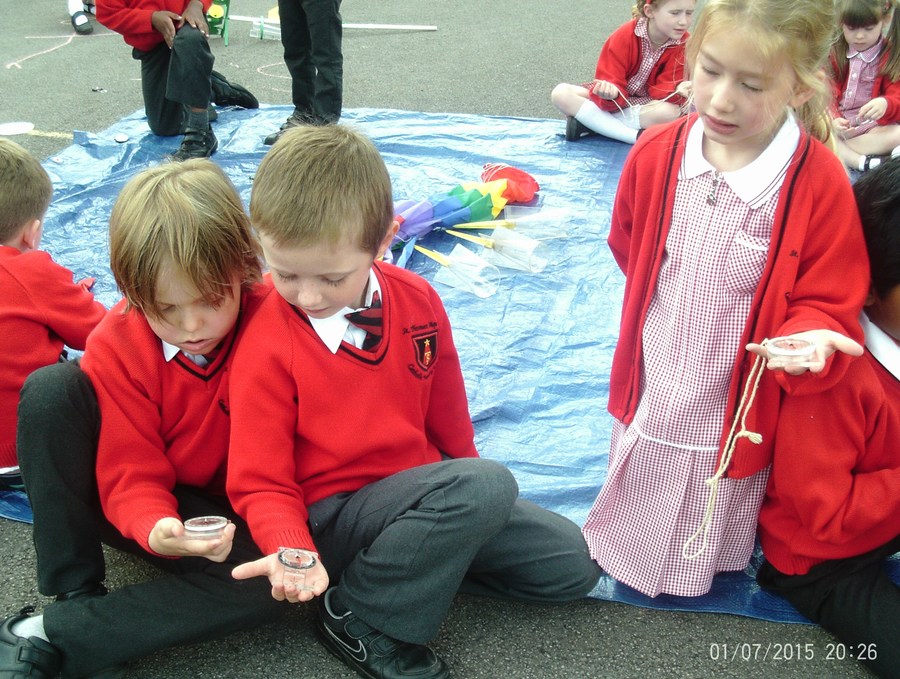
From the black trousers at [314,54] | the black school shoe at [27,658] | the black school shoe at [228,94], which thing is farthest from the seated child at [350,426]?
the black school shoe at [228,94]

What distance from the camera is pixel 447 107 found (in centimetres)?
425

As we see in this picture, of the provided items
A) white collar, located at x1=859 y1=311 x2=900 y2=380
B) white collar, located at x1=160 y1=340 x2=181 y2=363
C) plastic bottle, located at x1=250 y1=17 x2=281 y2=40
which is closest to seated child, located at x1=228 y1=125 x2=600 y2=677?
white collar, located at x1=160 y1=340 x2=181 y2=363

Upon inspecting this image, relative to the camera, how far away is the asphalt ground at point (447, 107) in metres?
1.51

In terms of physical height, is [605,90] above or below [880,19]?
below

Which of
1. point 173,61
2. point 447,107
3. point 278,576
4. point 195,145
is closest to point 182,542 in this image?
point 278,576

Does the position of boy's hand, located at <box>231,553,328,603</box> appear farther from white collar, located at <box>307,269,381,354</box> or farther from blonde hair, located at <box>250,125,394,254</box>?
blonde hair, located at <box>250,125,394,254</box>

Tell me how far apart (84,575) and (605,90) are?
2.82 metres

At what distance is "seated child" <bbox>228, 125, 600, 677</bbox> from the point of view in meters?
1.35

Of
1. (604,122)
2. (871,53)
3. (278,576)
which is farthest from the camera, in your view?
(604,122)

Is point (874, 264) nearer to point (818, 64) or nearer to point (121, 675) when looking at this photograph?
point (818, 64)

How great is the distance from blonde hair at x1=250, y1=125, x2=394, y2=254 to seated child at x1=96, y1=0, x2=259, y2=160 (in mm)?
2122

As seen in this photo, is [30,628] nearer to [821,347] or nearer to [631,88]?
[821,347]

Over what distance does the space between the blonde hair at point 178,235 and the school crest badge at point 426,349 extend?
0.32 meters

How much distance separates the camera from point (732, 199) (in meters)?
1.44
